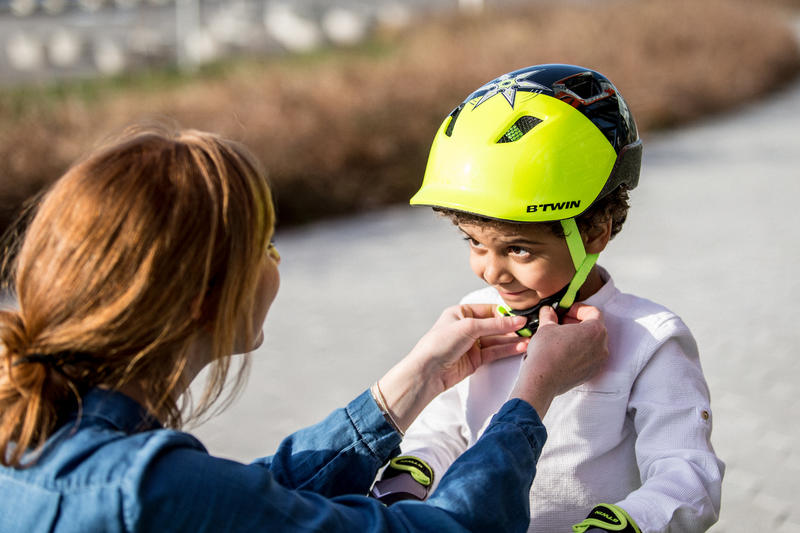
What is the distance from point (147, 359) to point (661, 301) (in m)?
5.64

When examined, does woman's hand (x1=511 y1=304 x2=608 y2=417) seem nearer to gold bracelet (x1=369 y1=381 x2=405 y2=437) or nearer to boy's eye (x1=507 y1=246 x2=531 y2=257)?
boy's eye (x1=507 y1=246 x2=531 y2=257)

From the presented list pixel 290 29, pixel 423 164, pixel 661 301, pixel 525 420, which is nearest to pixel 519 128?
pixel 525 420

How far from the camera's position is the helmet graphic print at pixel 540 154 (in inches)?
88.5

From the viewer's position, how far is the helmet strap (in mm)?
2293

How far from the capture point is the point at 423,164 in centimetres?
1006

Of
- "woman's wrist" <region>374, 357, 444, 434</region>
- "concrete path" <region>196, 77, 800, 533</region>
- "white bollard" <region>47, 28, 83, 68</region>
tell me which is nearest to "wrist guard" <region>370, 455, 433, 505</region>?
"woman's wrist" <region>374, 357, 444, 434</region>

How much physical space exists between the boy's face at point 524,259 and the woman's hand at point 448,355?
3.8 inches

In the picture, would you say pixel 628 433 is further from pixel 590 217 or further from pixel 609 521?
pixel 590 217

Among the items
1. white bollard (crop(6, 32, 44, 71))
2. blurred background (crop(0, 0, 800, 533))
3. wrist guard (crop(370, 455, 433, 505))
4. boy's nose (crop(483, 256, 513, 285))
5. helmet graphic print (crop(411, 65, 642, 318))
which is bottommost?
white bollard (crop(6, 32, 44, 71))

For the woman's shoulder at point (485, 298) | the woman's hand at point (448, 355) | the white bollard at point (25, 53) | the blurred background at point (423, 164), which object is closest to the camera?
the woman's hand at point (448, 355)

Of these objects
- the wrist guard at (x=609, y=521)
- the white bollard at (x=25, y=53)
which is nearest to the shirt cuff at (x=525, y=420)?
the wrist guard at (x=609, y=521)

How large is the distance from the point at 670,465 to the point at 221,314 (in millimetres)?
1022

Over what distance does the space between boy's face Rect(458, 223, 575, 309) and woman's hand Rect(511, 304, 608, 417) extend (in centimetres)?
12

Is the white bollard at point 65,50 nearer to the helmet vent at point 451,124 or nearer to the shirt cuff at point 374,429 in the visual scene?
the helmet vent at point 451,124
